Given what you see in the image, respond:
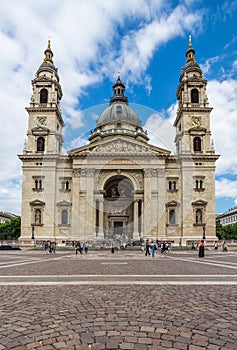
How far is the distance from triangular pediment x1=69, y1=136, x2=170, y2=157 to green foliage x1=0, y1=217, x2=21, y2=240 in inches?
1493

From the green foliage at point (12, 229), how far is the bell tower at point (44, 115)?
111 feet

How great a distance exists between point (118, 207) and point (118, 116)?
77.3 ft

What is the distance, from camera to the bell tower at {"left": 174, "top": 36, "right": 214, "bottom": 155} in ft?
183

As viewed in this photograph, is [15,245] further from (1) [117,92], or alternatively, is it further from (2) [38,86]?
(1) [117,92]

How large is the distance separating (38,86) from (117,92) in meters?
29.3

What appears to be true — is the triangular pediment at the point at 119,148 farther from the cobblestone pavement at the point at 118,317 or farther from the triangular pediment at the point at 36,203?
the cobblestone pavement at the point at 118,317

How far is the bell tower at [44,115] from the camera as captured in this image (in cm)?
5534

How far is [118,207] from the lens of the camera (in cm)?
5809

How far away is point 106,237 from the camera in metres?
53.5

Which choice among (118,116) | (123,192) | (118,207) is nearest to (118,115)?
(118,116)

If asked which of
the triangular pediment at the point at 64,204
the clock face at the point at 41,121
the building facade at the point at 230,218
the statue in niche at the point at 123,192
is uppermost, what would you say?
the clock face at the point at 41,121

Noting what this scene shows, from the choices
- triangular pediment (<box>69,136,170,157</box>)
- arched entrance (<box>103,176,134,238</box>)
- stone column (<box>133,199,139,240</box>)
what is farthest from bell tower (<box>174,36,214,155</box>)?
stone column (<box>133,199,139,240</box>)

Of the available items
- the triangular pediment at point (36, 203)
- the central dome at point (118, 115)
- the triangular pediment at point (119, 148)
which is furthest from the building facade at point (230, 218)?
the triangular pediment at point (36, 203)

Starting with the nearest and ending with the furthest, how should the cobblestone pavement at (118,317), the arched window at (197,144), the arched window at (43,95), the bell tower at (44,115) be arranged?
the cobblestone pavement at (118,317) → the bell tower at (44,115) → the arched window at (197,144) → the arched window at (43,95)
